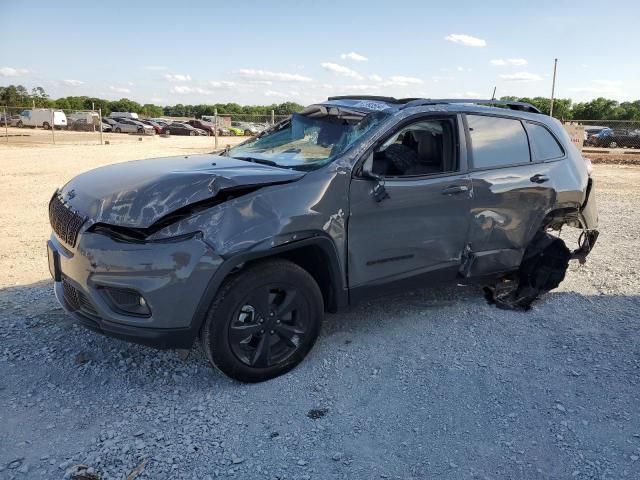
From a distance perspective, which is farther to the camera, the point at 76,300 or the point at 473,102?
the point at 473,102

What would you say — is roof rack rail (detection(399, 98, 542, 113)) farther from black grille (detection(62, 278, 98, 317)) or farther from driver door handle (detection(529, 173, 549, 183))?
black grille (detection(62, 278, 98, 317))

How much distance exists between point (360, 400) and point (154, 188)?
6.00ft

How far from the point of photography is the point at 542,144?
4816 millimetres

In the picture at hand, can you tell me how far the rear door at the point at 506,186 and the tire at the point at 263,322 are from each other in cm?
158

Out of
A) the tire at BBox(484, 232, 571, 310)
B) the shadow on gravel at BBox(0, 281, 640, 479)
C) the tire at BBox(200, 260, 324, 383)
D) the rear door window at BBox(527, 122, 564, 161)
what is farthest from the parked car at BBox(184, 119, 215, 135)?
the tire at BBox(200, 260, 324, 383)

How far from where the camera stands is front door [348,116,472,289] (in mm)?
3684

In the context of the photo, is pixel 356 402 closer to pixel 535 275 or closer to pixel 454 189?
pixel 454 189

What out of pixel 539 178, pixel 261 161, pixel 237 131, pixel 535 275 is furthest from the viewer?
pixel 237 131

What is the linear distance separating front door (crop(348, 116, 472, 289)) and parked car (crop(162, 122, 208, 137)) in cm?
4708

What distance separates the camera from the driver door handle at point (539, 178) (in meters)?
4.61

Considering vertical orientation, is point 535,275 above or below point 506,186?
below

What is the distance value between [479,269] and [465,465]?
2023 millimetres

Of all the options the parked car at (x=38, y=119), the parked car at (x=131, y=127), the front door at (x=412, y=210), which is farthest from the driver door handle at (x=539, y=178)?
the parked car at (x=38, y=119)

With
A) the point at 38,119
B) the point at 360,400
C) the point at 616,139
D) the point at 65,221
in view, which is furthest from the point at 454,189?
the point at 38,119
